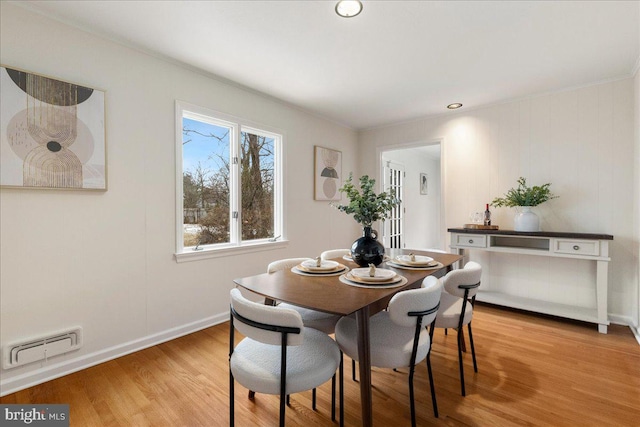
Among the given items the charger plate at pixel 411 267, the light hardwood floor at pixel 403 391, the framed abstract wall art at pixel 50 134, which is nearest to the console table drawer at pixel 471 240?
the light hardwood floor at pixel 403 391

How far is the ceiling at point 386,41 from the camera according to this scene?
191cm

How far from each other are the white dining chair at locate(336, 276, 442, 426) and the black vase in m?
0.45

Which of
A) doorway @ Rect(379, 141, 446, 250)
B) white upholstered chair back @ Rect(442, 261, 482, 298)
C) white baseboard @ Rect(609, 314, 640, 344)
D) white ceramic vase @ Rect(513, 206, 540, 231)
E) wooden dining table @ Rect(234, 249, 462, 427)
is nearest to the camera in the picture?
wooden dining table @ Rect(234, 249, 462, 427)

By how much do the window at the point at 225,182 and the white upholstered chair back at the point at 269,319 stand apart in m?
1.73

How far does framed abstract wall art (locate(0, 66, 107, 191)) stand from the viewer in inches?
71.1

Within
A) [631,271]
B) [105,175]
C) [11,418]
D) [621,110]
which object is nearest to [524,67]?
[621,110]

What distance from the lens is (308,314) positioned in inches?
78.2

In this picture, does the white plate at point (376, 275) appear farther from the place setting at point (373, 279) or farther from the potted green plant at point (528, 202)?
the potted green plant at point (528, 202)

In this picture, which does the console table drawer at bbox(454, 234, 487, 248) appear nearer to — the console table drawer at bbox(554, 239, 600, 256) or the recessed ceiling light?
the console table drawer at bbox(554, 239, 600, 256)

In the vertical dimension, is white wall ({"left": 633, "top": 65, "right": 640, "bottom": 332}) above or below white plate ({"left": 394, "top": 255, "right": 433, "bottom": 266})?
above

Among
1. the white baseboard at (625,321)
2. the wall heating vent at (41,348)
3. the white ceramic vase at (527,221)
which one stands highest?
the white ceramic vase at (527,221)

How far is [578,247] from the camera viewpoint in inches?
111

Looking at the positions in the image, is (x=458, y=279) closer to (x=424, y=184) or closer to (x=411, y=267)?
(x=411, y=267)

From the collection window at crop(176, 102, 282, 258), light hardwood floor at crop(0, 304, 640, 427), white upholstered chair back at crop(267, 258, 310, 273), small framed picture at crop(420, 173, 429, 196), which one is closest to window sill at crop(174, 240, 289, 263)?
window at crop(176, 102, 282, 258)
